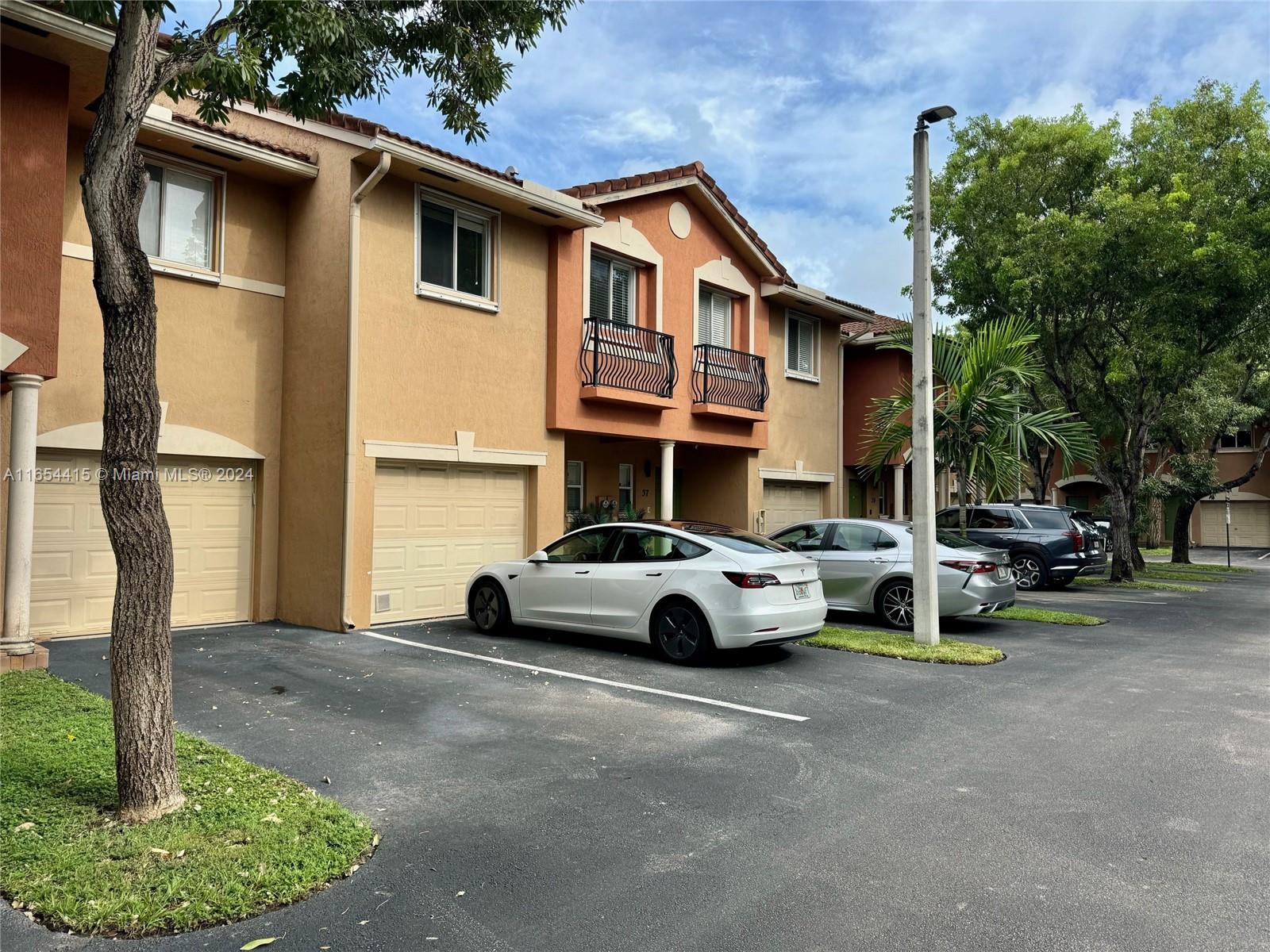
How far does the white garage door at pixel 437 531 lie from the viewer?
37.3ft

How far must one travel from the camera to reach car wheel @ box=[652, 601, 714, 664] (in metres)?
8.74

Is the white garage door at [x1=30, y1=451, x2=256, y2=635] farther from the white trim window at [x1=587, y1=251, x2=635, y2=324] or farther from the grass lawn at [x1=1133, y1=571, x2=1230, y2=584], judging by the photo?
the grass lawn at [x1=1133, y1=571, x2=1230, y2=584]

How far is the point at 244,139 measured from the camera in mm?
10719

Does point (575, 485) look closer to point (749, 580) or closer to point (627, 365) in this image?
point (627, 365)

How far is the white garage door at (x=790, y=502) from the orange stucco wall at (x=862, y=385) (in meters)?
1.40

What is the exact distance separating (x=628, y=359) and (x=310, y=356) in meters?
4.95

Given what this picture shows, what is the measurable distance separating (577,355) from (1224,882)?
1076 cm

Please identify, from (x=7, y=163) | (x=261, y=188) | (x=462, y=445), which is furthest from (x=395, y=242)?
(x=7, y=163)

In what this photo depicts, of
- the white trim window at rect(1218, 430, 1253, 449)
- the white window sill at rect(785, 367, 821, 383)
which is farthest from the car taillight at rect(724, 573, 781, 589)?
the white trim window at rect(1218, 430, 1253, 449)

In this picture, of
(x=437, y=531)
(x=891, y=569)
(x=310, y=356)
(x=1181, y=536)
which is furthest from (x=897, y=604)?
(x=1181, y=536)

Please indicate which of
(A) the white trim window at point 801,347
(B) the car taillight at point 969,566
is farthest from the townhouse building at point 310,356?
(B) the car taillight at point 969,566

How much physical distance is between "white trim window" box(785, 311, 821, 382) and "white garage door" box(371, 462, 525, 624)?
7.70 m

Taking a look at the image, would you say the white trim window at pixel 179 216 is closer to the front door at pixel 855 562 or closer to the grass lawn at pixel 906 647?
the grass lawn at pixel 906 647

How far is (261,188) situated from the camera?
11578 millimetres
